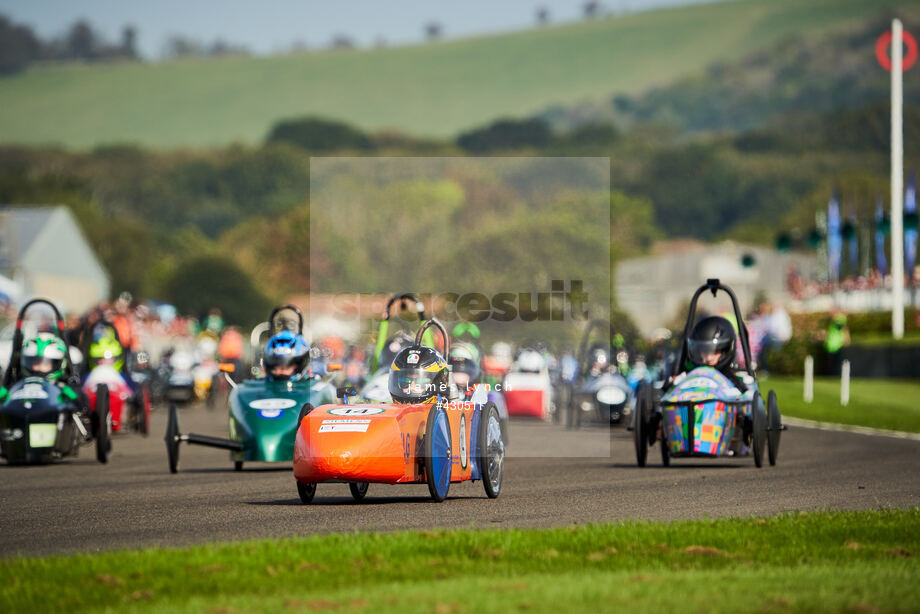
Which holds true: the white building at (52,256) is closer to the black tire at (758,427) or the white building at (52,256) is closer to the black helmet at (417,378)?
the black tire at (758,427)

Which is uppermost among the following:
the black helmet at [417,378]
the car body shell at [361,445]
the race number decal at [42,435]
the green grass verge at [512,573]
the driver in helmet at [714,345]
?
the driver in helmet at [714,345]

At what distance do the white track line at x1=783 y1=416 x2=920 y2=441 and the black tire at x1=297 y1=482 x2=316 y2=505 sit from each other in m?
14.7

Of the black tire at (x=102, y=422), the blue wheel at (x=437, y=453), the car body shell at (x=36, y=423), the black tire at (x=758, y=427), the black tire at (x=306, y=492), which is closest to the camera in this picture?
the blue wheel at (x=437, y=453)

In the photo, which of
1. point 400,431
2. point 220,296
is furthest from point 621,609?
point 220,296

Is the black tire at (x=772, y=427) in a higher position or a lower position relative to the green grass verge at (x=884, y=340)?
lower

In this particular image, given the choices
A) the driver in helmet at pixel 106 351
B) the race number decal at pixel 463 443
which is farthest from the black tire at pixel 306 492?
the driver in helmet at pixel 106 351

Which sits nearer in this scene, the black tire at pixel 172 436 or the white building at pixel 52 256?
the black tire at pixel 172 436

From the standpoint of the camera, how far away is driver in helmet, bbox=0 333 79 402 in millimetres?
23859

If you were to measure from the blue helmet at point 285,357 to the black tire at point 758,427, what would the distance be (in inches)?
231

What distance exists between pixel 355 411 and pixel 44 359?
9582mm

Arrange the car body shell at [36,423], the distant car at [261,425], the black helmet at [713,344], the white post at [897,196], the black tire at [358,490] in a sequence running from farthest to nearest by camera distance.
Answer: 1. the white post at [897,196]
2. the car body shell at [36,423]
3. the black helmet at [713,344]
4. the distant car at [261,425]
5. the black tire at [358,490]

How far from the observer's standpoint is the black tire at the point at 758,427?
2069cm

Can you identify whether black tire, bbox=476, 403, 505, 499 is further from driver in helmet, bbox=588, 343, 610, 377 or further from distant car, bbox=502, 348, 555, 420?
distant car, bbox=502, 348, 555, 420

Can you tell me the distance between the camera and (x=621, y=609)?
9.45 meters
